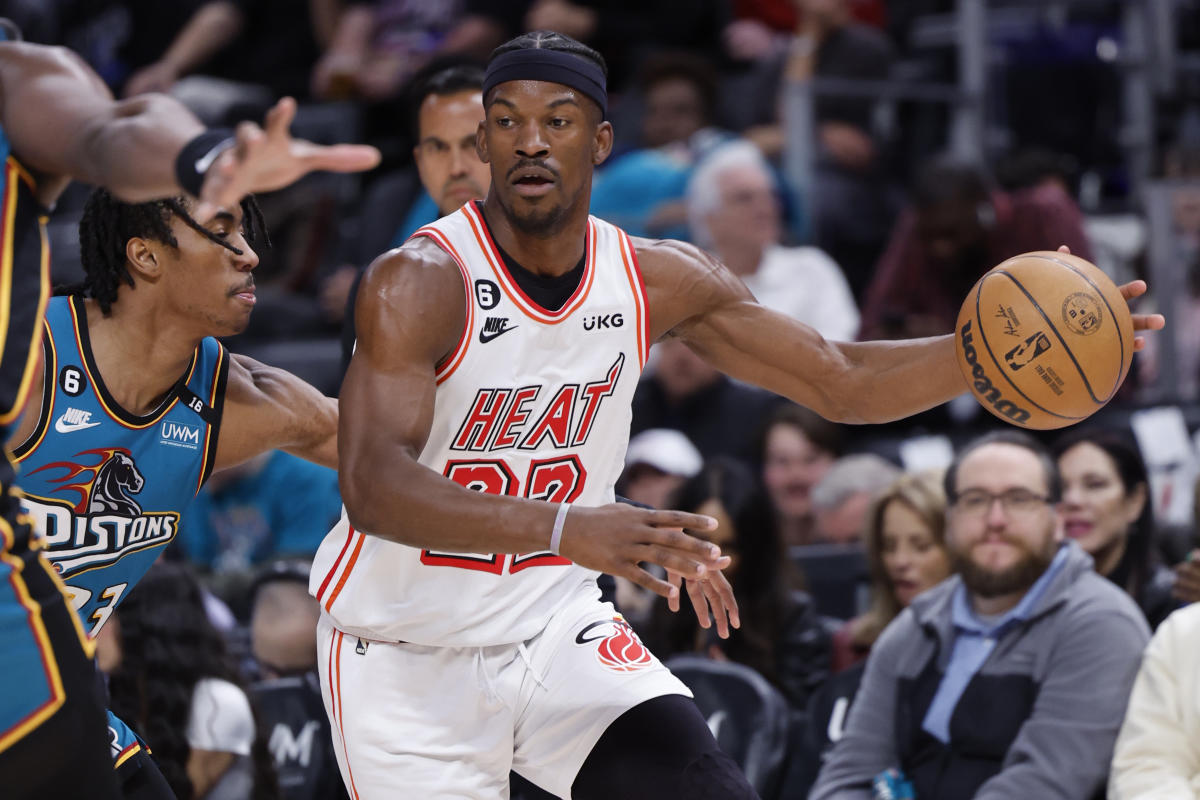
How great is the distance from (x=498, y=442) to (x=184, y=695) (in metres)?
2.35

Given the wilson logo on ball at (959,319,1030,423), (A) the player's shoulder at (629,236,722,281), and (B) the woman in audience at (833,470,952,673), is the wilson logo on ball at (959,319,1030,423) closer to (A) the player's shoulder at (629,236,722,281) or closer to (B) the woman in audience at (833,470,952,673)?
(A) the player's shoulder at (629,236,722,281)

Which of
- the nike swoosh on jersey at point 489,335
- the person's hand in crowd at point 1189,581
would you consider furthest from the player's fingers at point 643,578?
the person's hand in crowd at point 1189,581

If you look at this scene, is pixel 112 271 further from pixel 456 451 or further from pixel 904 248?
pixel 904 248

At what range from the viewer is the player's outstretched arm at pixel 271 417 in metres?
4.26

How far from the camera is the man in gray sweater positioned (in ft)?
16.9

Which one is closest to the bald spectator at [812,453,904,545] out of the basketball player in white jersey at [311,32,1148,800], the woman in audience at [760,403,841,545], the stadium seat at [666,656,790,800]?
the woman in audience at [760,403,841,545]

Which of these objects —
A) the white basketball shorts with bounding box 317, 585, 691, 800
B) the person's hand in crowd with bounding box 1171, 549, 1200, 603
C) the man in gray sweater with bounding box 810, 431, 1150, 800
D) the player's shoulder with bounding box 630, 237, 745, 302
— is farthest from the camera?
the person's hand in crowd with bounding box 1171, 549, 1200, 603

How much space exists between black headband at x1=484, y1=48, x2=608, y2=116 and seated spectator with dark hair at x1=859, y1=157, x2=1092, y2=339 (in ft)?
13.7

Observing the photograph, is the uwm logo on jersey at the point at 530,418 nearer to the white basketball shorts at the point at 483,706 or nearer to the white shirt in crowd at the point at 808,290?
the white basketball shorts at the point at 483,706

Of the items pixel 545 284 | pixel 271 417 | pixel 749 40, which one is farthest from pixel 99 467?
pixel 749 40

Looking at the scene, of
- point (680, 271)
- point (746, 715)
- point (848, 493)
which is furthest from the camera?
point (848, 493)

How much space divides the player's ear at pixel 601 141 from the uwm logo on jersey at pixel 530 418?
0.54 m

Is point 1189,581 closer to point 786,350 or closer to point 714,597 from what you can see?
point 786,350

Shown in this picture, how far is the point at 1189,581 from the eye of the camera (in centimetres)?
534
